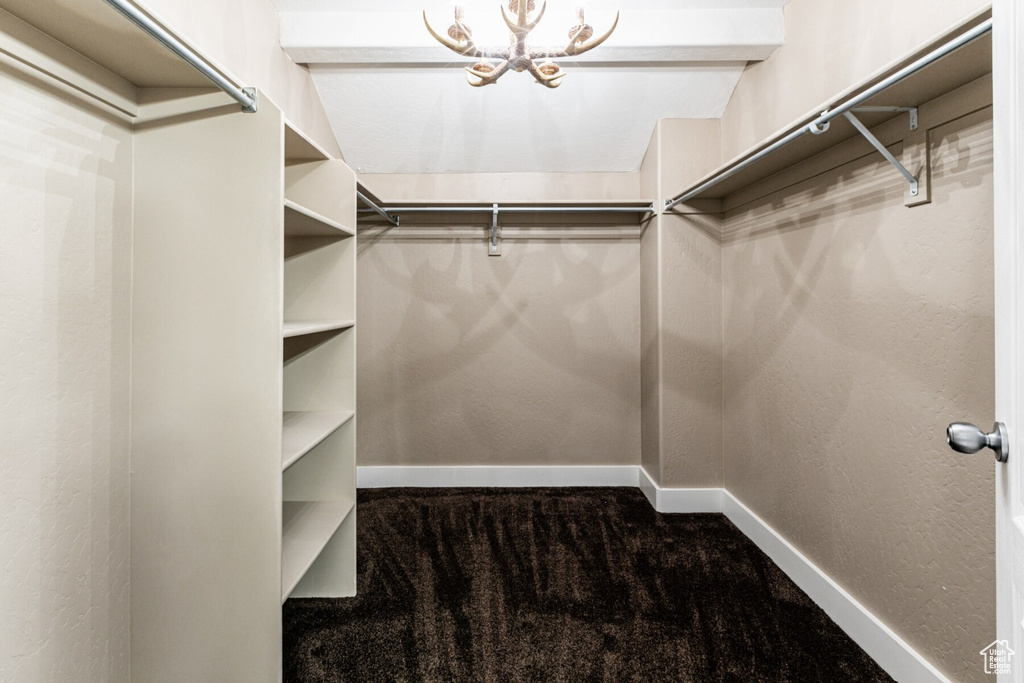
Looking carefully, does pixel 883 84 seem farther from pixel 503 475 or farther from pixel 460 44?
pixel 503 475

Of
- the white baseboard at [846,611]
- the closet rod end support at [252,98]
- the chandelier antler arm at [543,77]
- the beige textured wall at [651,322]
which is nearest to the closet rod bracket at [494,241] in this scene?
the beige textured wall at [651,322]

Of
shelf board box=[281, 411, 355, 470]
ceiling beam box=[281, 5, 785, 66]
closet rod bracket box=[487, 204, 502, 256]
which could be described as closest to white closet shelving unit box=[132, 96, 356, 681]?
shelf board box=[281, 411, 355, 470]

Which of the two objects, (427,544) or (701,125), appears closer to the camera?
(427,544)

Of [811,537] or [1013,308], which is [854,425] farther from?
[1013,308]

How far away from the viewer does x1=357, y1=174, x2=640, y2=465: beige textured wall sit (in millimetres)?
3129

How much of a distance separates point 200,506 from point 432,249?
2.16m

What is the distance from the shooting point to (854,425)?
1662mm

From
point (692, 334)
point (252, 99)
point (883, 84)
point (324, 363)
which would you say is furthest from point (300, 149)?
point (692, 334)

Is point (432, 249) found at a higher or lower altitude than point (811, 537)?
higher

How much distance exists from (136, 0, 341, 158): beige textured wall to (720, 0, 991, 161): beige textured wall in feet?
6.75

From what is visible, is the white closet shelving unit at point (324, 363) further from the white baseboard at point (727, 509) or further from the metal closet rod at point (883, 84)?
the metal closet rod at point (883, 84)

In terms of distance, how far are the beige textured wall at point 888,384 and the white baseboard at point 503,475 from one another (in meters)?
1.03

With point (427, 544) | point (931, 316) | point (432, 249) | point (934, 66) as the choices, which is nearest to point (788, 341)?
point (931, 316)

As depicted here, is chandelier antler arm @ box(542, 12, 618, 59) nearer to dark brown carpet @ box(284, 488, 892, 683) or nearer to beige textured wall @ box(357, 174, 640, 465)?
beige textured wall @ box(357, 174, 640, 465)
